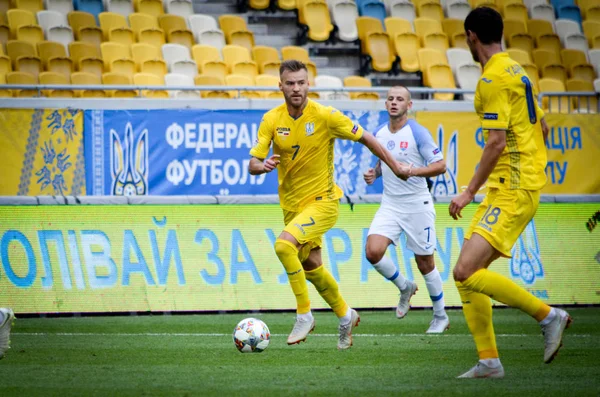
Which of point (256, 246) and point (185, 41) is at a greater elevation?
point (185, 41)

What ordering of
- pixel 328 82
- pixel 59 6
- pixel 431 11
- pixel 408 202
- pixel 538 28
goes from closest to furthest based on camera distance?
pixel 408 202 → pixel 328 82 → pixel 59 6 → pixel 431 11 → pixel 538 28

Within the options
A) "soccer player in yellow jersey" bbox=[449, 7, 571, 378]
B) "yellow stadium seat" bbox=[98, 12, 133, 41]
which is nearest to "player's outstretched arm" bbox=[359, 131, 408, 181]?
"soccer player in yellow jersey" bbox=[449, 7, 571, 378]

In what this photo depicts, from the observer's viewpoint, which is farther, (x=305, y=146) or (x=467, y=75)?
(x=467, y=75)

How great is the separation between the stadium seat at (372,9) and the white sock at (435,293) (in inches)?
455

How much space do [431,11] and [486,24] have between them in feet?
50.0

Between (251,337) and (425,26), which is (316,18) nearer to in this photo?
(425,26)

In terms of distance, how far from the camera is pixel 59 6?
18625mm

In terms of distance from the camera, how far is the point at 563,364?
7.57 meters

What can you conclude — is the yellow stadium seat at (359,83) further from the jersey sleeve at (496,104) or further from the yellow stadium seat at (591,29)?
the jersey sleeve at (496,104)

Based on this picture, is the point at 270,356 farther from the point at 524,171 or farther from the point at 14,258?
the point at 14,258

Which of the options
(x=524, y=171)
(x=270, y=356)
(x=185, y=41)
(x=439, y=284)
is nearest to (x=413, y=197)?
(x=439, y=284)

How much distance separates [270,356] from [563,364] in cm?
235

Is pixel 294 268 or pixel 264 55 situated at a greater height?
pixel 264 55

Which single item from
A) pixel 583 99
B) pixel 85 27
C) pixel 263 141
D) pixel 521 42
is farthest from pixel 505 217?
pixel 521 42
